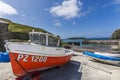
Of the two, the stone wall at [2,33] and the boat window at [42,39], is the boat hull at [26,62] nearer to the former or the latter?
the boat window at [42,39]

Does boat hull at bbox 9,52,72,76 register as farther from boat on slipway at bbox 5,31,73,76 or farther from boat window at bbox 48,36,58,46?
boat window at bbox 48,36,58,46

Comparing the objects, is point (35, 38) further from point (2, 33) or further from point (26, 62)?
point (2, 33)

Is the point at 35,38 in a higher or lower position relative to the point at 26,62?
higher

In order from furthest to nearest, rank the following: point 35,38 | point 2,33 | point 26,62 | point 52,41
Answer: point 2,33, point 52,41, point 35,38, point 26,62

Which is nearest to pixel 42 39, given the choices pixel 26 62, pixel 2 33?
pixel 26 62

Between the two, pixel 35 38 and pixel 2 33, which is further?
pixel 2 33

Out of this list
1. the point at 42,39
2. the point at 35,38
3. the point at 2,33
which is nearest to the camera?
the point at 42,39

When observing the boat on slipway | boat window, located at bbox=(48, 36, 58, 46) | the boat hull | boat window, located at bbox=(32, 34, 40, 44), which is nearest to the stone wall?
boat window, located at bbox=(32, 34, 40, 44)

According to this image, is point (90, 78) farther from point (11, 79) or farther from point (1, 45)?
point (1, 45)

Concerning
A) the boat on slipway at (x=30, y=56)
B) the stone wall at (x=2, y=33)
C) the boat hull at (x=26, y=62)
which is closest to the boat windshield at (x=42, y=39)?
the boat on slipway at (x=30, y=56)

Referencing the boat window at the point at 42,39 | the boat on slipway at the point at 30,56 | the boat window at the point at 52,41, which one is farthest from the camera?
the boat window at the point at 52,41

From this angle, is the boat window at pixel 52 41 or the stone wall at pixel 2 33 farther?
the stone wall at pixel 2 33

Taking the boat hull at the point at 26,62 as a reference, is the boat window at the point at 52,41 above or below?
above

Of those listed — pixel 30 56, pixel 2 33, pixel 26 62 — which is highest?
pixel 2 33
